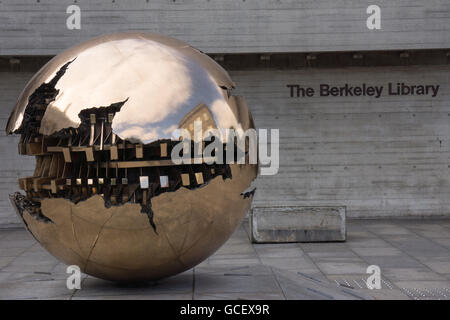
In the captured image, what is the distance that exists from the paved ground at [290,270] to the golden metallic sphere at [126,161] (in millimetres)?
431

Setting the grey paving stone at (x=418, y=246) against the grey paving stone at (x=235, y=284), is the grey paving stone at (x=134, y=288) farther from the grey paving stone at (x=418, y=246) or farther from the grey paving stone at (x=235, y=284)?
the grey paving stone at (x=418, y=246)

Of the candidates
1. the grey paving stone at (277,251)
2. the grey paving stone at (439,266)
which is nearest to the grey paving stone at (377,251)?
the grey paving stone at (439,266)

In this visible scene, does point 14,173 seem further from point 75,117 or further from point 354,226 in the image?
point 75,117

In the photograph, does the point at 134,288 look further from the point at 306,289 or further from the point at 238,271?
the point at 306,289

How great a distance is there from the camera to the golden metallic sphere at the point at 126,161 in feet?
15.6

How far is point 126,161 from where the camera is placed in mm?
4762

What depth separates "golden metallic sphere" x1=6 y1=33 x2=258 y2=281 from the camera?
4.75 meters

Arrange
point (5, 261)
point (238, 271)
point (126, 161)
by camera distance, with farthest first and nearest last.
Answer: point (5, 261) < point (238, 271) < point (126, 161)

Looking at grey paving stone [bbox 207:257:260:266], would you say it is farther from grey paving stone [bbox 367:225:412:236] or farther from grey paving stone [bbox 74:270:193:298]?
grey paving stone [bbox 367:225:412:236]

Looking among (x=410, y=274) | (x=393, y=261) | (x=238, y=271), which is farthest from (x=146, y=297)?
(x=393, y=261)

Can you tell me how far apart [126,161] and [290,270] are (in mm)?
4243

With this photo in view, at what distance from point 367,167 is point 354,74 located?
2.12m

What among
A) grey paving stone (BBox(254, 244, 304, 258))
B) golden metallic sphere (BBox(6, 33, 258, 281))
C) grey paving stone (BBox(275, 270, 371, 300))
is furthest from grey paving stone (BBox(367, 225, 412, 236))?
golden metallic sphere (BBox(6, 33, 258, 281))

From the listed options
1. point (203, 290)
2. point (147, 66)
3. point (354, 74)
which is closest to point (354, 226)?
point (354, 74)
